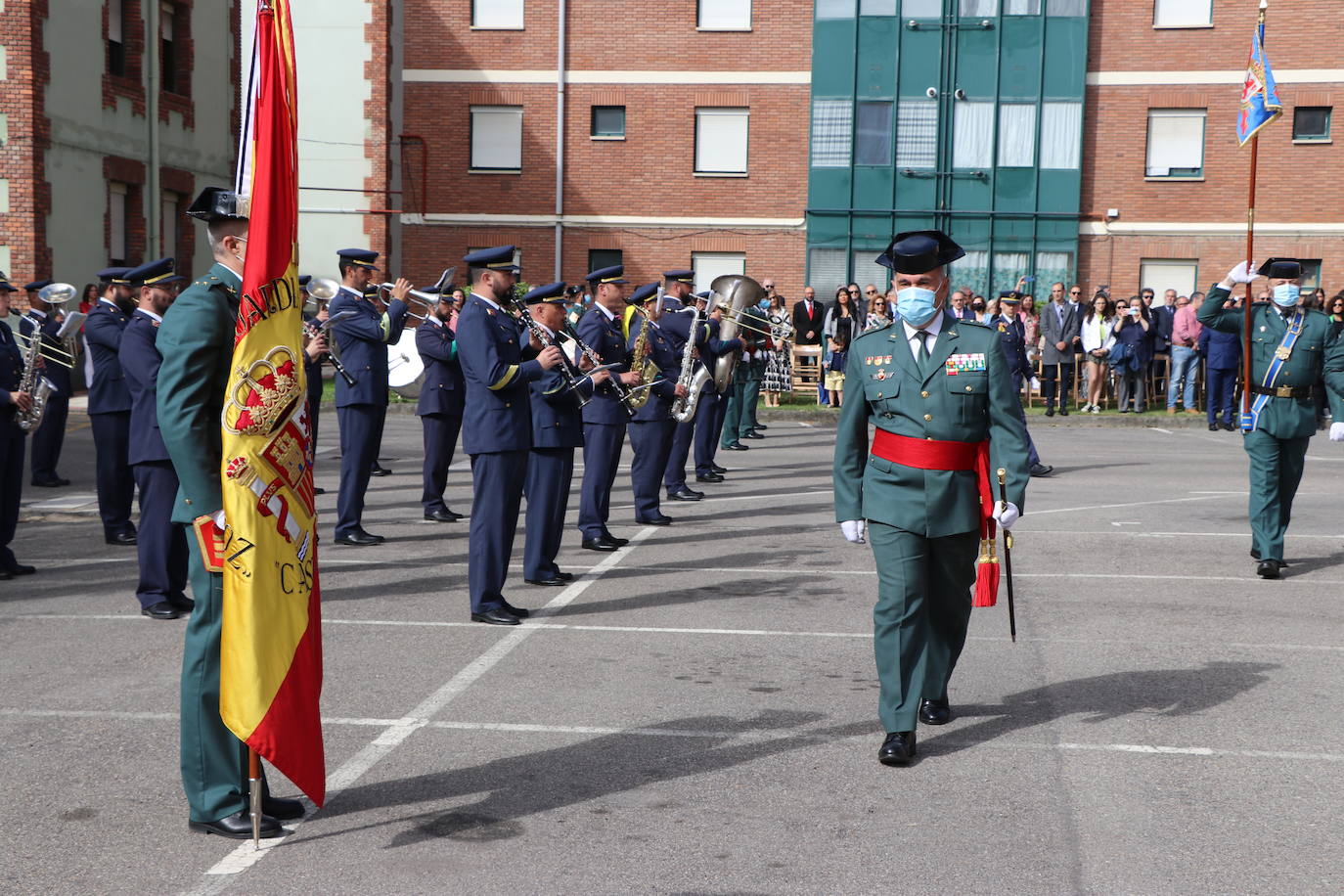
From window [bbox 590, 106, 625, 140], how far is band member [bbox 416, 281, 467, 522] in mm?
21692

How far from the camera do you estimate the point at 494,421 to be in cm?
837

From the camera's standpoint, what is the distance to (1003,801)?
523 centimetres

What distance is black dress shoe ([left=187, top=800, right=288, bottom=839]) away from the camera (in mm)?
4824

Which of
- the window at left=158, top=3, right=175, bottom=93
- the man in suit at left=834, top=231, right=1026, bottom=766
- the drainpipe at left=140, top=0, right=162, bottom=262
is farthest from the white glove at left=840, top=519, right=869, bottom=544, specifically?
the window at left=158, top=3, right=175, bottom=93

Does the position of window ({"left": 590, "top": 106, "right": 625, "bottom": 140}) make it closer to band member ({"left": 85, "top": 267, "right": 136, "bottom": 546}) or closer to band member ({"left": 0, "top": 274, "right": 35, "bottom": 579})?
band member ({"left": 85, "top": 267, "right": 136, "bottom": 546})

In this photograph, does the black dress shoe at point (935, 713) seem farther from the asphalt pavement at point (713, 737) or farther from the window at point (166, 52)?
the window at point (166, 52)

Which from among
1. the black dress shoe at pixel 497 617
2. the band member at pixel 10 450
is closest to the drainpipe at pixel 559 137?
the band member at pixel 10 450

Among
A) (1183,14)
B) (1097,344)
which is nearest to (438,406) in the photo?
(1097,344)

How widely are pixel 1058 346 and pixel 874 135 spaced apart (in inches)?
374

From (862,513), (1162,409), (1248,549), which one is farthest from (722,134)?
(862,513)

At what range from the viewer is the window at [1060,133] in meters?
32.1

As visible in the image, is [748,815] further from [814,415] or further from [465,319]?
[814,415]

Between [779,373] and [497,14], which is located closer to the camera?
[779,373]

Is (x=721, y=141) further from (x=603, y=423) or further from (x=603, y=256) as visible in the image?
(x=603, y=423)
